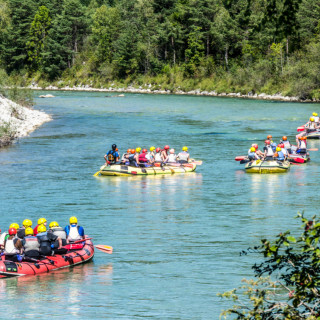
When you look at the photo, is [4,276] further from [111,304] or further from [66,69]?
[66,69]

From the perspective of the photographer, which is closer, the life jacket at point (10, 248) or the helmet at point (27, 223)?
the life jacket at point (10, 248)

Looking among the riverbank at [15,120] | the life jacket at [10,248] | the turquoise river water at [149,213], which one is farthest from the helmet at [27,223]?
the riverbank at [15,120]

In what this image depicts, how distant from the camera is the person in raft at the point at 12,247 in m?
15.5

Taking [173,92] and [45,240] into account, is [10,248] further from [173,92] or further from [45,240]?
[173,92]

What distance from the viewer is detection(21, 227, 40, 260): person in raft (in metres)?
15.6

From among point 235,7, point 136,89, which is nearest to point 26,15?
point 136,89

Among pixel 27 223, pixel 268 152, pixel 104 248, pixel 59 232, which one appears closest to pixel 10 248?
pixel 27 223

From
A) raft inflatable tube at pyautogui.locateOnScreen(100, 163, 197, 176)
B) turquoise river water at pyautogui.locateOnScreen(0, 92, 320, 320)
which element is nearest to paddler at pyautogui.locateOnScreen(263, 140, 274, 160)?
turquoise river water at pyautogui.locateOnScreen(0, 92, 320, 320)

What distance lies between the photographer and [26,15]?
114 m

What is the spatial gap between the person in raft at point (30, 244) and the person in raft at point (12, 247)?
0.49ft

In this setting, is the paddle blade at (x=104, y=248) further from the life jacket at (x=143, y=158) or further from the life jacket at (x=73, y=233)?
the life jacket at (x=143, y=158)

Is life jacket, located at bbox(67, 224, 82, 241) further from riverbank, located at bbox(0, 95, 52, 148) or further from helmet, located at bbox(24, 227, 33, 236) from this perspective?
riverbank, located at bbox(0, 95, 52, 148)

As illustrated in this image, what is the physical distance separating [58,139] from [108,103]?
Answer: 3015cm

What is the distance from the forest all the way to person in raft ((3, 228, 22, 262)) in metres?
55.3
